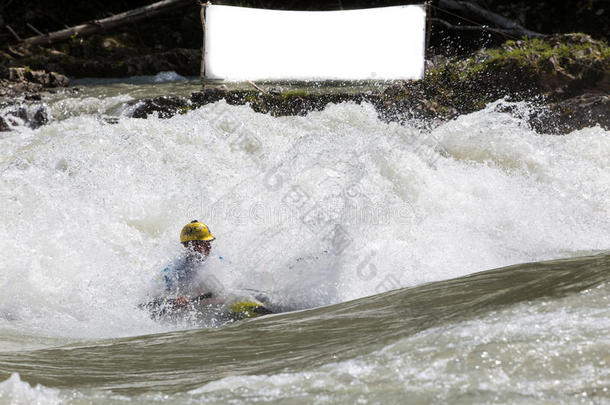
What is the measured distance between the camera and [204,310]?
4.54m

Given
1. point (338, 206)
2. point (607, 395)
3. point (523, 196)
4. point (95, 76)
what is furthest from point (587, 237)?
point (95, 76)

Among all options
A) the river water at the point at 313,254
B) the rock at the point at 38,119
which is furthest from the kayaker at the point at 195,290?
the rock at the point at 38,119

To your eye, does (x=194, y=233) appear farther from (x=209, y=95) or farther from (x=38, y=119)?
(x=38, y=119)

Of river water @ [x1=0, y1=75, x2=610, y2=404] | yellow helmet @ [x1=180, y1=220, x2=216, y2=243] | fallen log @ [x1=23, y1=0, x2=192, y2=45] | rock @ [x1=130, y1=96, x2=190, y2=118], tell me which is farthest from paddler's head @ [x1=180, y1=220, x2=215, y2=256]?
fallen log @ [x1=23, y1=0, x2=192, y2=45]

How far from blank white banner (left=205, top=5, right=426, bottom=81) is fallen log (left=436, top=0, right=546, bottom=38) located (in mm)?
3127

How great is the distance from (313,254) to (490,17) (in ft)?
29.5

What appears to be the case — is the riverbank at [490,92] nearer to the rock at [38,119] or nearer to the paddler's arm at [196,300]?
the rock at [38,119]

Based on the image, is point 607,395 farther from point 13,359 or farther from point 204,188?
point 204,188

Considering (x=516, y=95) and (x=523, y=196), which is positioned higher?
(x=516, y=95)

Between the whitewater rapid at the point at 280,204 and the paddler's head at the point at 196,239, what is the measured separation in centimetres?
18

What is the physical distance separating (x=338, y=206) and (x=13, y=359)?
342 cm

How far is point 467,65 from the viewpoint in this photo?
32.7 feet

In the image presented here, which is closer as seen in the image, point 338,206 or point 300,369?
point 300,369

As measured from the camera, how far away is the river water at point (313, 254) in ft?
8.30
